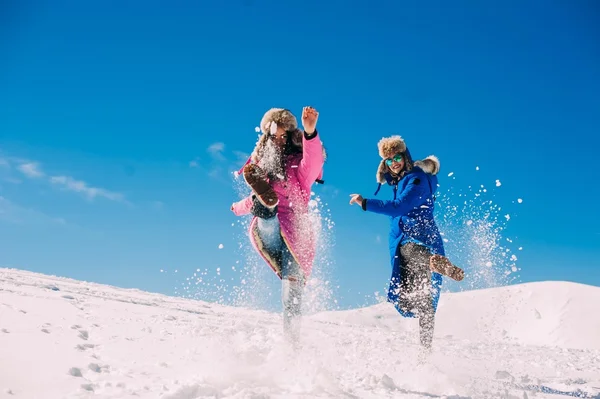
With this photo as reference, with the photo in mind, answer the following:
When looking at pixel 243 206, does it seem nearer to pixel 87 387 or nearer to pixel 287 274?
pixel 287 274

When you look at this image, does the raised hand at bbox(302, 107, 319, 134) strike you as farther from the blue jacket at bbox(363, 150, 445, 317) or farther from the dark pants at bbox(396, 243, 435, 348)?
the dark pants at bbox(396, 243, 435, 348)

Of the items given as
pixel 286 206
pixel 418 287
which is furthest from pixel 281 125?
pixel 418 287

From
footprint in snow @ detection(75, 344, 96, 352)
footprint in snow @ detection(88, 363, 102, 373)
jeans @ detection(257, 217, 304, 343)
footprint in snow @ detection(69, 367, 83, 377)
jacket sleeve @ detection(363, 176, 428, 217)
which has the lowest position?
footprint in snow @ detection(69, 367, 83, 377)

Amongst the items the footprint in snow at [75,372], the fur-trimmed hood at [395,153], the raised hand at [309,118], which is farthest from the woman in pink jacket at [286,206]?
the footprint in snow at [75,372]

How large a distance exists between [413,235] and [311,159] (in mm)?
Answer: 1469

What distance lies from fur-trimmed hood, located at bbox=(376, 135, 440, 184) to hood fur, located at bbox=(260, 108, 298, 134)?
49.1 inches

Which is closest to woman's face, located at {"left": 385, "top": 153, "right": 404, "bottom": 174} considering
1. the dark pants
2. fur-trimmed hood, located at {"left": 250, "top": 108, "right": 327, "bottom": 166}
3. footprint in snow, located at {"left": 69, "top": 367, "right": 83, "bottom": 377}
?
the dark pants

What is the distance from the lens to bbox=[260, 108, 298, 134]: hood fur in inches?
162

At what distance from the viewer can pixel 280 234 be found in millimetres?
4004

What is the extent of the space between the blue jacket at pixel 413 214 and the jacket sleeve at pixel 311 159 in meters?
0.87

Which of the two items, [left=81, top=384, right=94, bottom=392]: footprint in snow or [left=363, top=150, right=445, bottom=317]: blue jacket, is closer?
[left=81, top=384, right=94, bottom=392]: footprint in snow

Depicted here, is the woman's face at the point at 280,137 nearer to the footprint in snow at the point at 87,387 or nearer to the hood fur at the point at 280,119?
the hood fur at the point at 280,119

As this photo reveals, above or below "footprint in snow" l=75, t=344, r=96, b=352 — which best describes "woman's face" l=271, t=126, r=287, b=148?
above

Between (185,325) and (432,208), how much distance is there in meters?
3.01
